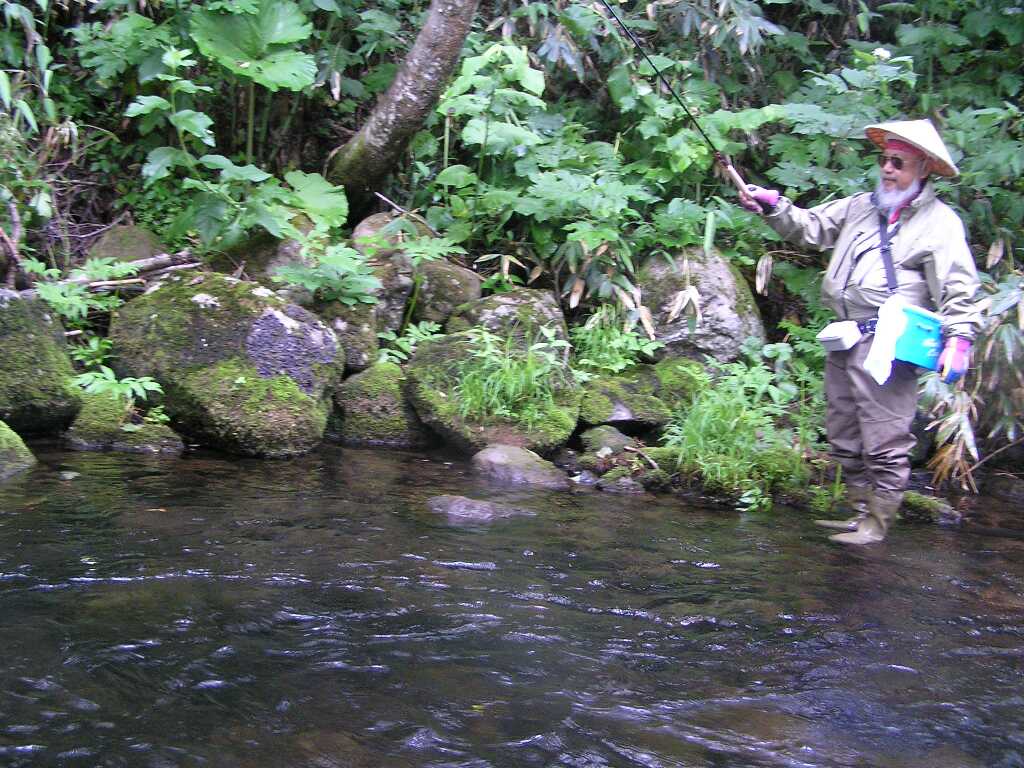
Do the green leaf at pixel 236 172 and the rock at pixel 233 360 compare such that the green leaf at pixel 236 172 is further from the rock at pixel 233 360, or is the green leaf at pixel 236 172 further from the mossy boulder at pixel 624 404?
the mossy boulder at pixel 624 404

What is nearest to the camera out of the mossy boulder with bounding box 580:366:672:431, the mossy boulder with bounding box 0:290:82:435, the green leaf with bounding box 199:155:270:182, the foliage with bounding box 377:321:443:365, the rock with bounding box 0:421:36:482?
the rock with bounding box 0:421:36:482

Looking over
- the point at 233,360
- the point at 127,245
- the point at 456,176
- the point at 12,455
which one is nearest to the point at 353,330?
the point at 233,360

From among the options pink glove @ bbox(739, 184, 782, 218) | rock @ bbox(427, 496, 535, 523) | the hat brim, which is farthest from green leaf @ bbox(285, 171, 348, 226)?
the hat brim

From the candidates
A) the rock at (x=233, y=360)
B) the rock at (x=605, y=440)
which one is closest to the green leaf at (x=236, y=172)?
the rock at (x=233, y=360)

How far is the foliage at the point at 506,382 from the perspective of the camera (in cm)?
642

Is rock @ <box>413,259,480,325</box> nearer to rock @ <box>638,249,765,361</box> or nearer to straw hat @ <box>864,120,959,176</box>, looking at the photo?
rock @ <box>638,249,765,361</box>

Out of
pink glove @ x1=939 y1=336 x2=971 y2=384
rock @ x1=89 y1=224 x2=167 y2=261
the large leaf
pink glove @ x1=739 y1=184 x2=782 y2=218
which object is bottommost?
pink glove @ x1=939 y1=336 x2=971 y2=384

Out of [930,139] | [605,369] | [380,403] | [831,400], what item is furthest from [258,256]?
[930,139]

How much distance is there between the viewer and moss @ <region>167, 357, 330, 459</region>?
5875 millimetres

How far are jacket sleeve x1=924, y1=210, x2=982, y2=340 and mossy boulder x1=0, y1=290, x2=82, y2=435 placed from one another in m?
4.97

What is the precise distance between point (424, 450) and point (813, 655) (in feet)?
11.8

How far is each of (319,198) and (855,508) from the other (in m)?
4.42

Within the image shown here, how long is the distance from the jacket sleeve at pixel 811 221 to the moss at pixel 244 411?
3.06m

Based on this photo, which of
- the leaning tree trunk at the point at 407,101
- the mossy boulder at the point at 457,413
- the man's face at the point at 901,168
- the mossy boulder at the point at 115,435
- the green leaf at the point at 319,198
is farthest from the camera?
the leaning tree trunk at the point at 407,101
